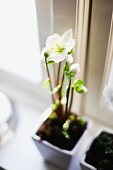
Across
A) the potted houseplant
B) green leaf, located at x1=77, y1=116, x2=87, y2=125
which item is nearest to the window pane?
the potted houseplant

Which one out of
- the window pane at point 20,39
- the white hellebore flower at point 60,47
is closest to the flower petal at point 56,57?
the white hellebore flower at point 60,47

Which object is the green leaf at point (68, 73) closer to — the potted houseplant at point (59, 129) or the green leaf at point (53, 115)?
the potted houseplant at point (59, 129)

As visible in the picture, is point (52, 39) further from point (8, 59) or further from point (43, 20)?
point (8, 59)

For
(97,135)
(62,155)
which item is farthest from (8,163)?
(97,135)

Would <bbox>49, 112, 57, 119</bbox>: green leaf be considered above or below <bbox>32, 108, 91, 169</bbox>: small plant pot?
above

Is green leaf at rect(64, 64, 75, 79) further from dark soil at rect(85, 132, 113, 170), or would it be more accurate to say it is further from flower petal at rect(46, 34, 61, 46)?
dark soil at rect(85, 132, 113, 170)

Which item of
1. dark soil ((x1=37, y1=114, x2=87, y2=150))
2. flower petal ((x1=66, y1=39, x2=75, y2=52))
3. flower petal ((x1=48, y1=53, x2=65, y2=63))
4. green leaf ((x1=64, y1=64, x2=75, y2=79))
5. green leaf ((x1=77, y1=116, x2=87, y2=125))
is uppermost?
flower petal ((x1=66, y1=39, x2=75, y2=52))

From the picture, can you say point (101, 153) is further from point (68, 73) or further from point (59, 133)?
point (68, 73)
